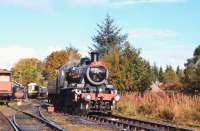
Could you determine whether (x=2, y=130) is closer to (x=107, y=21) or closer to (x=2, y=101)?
(x=2, y=101)

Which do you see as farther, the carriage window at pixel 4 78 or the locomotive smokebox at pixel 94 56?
the carriage window at pixel 4 78

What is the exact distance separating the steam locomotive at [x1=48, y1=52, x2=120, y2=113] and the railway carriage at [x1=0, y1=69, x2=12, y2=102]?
45.6 feet

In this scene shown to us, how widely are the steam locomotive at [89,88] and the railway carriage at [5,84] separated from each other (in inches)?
548

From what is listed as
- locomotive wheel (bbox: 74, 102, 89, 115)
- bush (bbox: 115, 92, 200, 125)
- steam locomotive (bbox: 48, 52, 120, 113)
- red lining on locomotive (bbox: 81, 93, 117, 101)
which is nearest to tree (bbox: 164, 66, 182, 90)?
bush (bbox: 115, 92, 200, 125)

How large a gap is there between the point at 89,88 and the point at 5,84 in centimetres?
1824

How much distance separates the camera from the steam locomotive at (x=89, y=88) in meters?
29.2

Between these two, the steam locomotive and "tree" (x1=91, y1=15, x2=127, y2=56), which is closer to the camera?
the steam locomotive

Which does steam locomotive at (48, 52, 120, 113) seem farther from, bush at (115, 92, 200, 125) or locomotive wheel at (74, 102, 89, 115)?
bush at (115, 92, 200, 125)

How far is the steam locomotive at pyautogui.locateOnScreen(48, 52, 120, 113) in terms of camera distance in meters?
29.2

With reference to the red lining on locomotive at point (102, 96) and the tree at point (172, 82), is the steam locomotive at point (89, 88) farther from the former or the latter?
the tree at point (172, 82)

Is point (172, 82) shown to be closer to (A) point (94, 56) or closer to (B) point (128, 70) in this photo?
(B) point (128, 70)

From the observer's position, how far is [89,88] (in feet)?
97.9

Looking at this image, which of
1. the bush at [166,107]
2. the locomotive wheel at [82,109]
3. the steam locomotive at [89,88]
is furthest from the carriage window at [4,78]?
the locomotive wheel at [82,109]

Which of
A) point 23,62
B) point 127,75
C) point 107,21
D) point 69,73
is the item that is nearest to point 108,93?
point 69,73
